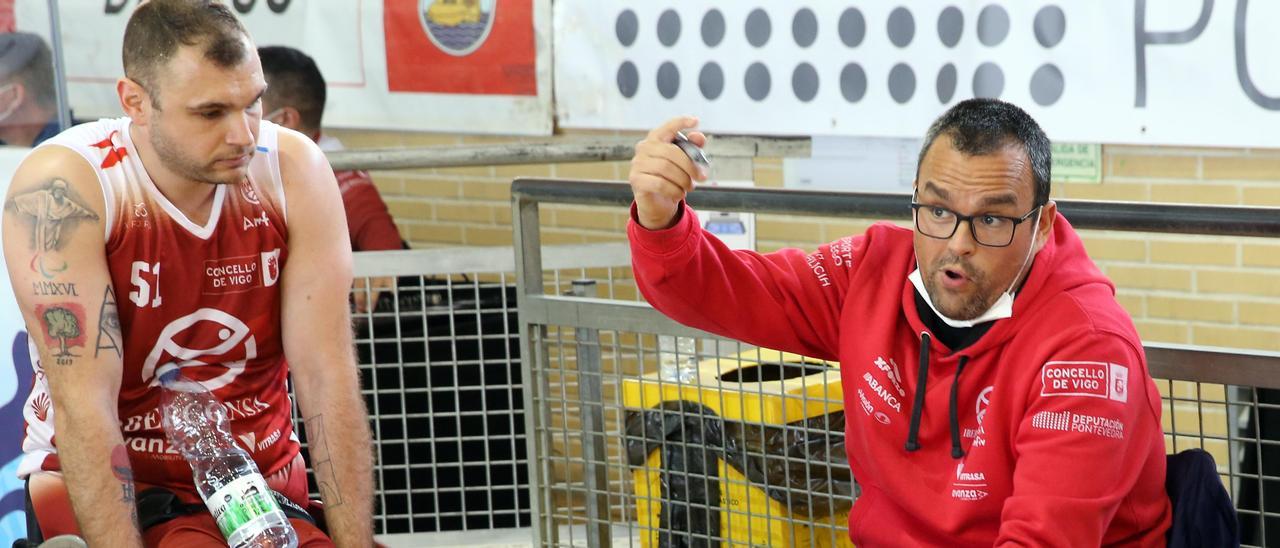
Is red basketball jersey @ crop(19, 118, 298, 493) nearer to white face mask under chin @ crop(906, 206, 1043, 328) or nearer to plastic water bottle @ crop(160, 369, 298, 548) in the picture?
plastic water bottle @ crop(160, 369, 298, 548)

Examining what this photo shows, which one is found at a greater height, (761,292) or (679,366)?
(761,292)

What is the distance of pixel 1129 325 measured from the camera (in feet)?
7.43

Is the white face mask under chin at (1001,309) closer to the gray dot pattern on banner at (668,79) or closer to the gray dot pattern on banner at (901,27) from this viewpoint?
the gray dot pattern on banner at (901,27)

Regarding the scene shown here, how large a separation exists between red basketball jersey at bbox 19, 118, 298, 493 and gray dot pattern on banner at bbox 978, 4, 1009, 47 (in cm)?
218

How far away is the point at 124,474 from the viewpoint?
8.40ft

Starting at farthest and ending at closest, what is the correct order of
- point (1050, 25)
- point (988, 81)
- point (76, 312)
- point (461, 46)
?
1. point (461, 46)
2. point (988, 81)
3. point (1050, 25)
4. point (76, 312)

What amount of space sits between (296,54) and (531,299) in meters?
2.16

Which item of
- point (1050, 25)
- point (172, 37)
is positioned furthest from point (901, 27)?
point (172, 37)

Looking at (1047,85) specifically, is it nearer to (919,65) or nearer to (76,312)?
(919,65)

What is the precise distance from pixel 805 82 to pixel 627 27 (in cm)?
69

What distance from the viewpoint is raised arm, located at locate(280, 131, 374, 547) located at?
276cm

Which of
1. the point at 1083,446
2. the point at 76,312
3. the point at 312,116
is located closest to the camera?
the point at 1083,446

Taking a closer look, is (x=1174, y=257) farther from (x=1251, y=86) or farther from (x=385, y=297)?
(x=385, y=297)

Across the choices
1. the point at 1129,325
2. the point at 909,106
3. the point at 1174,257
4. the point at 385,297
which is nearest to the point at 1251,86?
the point at 1174,257
